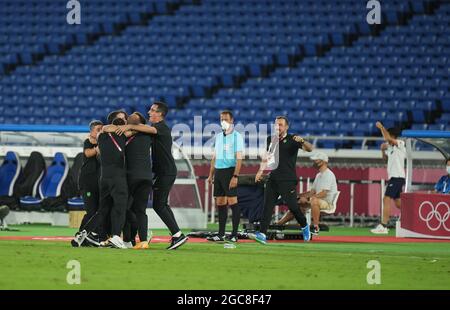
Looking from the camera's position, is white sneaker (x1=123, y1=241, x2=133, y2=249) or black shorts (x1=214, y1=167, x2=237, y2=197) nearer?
white sneaker (x1=123, y1=241, x2=133, y2=249)

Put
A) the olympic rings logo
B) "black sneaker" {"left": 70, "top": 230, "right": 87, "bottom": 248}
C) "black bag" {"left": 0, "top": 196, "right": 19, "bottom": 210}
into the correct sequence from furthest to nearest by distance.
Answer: "black bag" {"left": 0, "top": 196, "right": 19, "bottom": 210} → the olympic rings logo → "black sneaker" {"left": 70, "top": 230, "right": 87, "bottom": 248}

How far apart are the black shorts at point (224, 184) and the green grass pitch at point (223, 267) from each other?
94 centimetres

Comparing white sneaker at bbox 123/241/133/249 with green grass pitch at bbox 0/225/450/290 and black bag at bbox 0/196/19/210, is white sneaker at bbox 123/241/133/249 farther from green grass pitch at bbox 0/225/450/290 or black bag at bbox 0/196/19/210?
black bag at bbox 0/196/19/210

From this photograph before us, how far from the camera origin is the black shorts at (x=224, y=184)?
661 inches

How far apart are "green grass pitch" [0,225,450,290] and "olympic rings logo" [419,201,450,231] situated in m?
2.83

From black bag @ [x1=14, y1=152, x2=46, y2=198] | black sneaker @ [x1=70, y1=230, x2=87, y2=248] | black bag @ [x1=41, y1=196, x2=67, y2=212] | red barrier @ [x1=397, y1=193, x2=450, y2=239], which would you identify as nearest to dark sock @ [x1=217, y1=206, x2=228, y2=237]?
black sneaker @ [x1=70, y1=230, x2=87, y2=248]

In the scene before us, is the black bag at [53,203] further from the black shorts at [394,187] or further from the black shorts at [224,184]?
the black shorts at [394,187]

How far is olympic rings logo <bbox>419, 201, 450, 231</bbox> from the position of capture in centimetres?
1944

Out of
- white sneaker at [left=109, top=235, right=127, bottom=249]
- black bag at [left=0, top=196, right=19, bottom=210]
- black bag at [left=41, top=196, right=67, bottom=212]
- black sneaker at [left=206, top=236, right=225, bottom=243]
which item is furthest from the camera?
black bag at [left=0, top=196, right=19, bottom=210]

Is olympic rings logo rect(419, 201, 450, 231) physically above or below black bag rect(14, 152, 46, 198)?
below

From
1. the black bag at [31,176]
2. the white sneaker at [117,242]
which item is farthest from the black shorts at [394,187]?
the white sneaker at [117,242]

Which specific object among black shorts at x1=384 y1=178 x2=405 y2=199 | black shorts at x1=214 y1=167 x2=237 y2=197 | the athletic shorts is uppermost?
black shorts at x1=214 y1=167 x2=237 y2=197

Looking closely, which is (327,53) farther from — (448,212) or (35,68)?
(448,212)

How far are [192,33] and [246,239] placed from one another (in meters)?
16.1
